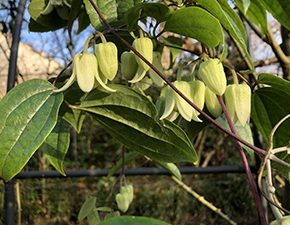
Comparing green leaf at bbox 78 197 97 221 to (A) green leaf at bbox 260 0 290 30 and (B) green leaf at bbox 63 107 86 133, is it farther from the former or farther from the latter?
(A) green leaf at bbox 260 0 290 30

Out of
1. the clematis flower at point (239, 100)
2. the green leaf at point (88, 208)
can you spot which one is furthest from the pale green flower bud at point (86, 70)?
the green leaf at point (88, 208)

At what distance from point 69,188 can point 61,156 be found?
2132 mm

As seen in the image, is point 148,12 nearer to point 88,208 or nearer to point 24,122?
point 24,122

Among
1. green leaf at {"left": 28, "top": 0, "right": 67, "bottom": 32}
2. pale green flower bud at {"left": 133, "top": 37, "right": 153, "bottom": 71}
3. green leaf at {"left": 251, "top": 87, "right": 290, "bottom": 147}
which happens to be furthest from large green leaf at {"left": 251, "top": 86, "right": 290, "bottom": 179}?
green leaf at {"left": 28, "top": 0, "right": 67, "bottom": 32}

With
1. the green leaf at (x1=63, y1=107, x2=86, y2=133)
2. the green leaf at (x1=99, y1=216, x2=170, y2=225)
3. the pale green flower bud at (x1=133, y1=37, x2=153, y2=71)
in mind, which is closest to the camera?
the green leaf at (x1=99, y1=216, x2=170, y2=225)

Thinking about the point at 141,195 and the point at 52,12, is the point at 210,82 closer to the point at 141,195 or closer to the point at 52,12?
the point at 52,12

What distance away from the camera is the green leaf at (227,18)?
35cm

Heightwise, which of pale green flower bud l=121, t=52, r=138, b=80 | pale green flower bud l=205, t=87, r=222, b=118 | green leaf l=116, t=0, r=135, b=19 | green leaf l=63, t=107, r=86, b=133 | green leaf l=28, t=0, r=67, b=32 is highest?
green leaf l=28, t=0, r=67, b=32

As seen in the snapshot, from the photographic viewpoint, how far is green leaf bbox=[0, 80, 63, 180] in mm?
348

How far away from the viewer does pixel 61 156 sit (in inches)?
18.0

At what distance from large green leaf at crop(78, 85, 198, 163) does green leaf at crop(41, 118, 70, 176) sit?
4 cm

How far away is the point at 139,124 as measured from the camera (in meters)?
0.43

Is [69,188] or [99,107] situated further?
[69,188]

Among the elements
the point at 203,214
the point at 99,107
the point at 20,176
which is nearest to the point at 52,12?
the point at 99,107
